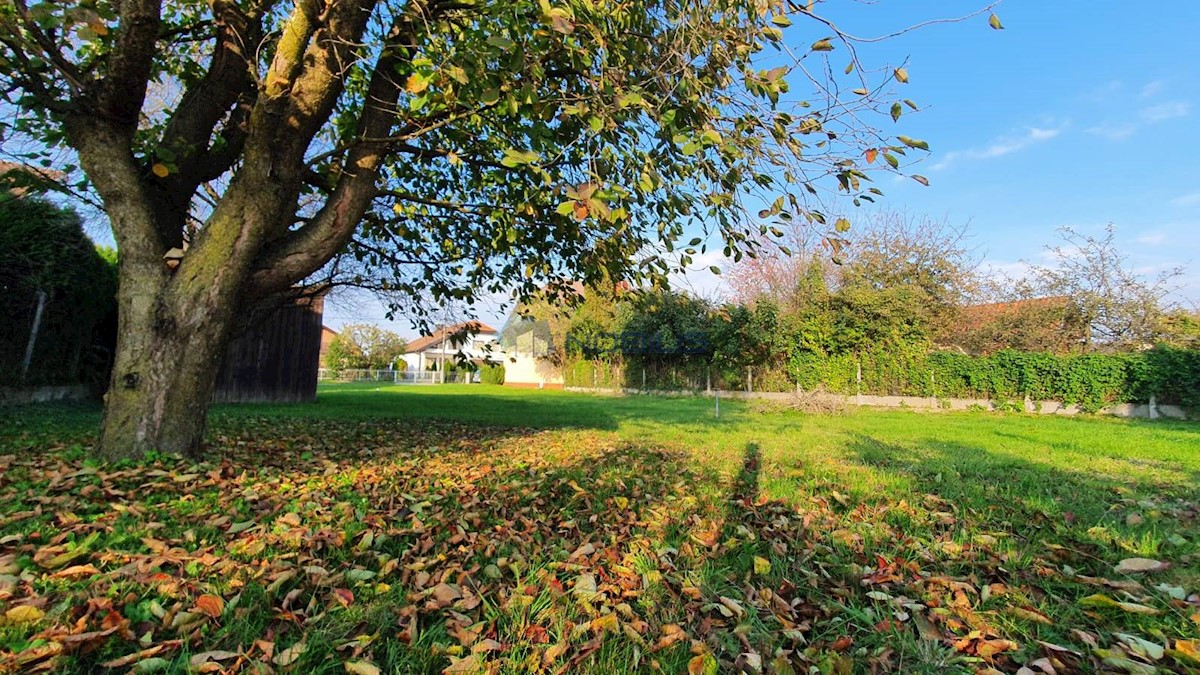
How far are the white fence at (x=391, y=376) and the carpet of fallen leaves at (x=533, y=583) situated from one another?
38.3m

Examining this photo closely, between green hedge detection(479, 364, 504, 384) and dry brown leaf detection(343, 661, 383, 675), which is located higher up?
green hedge detection(479, 364, 504, 384)

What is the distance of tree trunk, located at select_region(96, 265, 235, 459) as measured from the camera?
145 inches

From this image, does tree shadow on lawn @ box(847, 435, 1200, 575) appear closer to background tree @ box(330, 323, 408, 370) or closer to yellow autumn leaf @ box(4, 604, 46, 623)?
yellow autumn leaf @ box(4, 604, 46, 623)

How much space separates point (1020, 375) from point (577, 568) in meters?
17.3

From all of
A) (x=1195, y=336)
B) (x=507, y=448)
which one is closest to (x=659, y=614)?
(x=507, y=448)

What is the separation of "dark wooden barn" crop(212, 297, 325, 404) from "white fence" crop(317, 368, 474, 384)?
26.6 metres

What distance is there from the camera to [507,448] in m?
5.87

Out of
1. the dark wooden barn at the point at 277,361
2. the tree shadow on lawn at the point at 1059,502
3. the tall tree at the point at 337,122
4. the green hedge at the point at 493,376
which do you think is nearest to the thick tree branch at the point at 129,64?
the tall tree at the point at 337,122

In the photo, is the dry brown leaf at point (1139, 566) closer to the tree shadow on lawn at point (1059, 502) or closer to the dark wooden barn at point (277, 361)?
the tree shadow on lawn at point (1059, 502)

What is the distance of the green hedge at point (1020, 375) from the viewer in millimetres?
12914

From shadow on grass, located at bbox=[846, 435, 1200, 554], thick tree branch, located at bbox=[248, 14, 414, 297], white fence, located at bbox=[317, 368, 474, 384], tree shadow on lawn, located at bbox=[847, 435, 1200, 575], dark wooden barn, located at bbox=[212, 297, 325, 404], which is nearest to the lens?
tree shadow on lawn, located at bbox=[847, 435, 1200, 575]

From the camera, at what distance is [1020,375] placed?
14703 millimetres

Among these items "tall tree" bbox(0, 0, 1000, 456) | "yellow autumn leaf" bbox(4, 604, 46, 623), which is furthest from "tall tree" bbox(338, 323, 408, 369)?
"yellow autumn leaf" bbox(4, 604, 46, 623)

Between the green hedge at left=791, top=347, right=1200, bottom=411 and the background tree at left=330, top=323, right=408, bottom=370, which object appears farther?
the background tree at left=330, top=323, right=408, bottom=370
